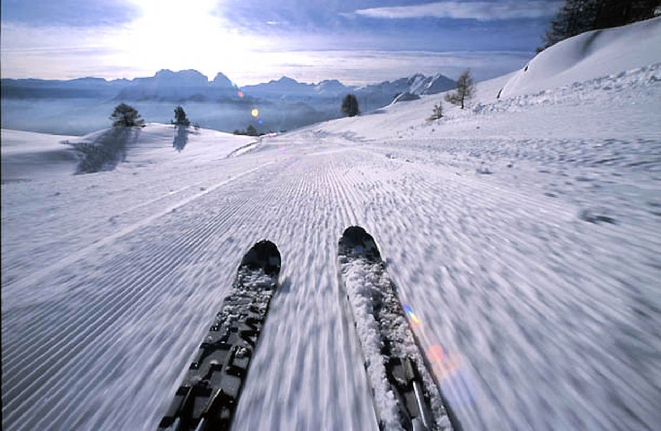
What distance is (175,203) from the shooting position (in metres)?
7.37

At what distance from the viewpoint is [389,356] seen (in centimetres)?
233

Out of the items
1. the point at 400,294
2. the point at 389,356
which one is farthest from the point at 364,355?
the point at 400,294

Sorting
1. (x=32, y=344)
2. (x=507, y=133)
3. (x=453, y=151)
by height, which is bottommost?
(x=32, y=344)

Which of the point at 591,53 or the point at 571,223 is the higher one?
the point at 591,53

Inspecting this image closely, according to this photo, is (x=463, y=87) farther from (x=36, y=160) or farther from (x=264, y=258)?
(x=36, y=160)

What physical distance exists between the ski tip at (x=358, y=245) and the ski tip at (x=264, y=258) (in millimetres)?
1081

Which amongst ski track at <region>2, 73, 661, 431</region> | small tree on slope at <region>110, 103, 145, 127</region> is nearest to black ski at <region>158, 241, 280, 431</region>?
ski track at <region>2, 73, 661, 431</region>

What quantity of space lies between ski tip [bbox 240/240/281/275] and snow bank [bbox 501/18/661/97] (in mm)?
24067

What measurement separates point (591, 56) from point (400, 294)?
114 ft

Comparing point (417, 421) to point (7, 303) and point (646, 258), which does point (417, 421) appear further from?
point (7, 303)

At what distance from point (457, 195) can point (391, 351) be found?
174 inches

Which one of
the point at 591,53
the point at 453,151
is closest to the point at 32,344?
the point at 453,151

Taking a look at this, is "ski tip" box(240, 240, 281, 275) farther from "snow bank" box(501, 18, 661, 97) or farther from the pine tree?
Answer: the pine tree

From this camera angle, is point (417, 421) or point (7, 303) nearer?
point (417, 421)
